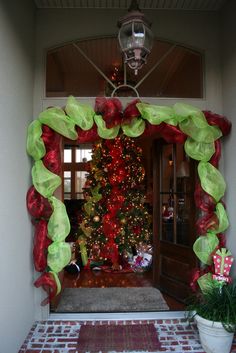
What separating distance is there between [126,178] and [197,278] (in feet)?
10.1

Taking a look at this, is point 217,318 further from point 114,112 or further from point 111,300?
point 114,112

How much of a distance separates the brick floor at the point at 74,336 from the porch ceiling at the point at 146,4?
348cm

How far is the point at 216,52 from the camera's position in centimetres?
365

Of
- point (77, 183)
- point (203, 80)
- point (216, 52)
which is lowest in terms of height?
point (77, 183)

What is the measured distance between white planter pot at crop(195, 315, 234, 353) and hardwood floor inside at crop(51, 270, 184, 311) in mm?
2176

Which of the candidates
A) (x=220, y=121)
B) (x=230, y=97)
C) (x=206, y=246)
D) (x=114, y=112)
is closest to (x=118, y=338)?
(x=206, y=246)

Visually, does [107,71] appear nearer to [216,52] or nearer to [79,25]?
[79,25]

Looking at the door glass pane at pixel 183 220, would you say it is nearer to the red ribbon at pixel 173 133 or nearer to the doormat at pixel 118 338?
the red ribbon at pixel 173 133

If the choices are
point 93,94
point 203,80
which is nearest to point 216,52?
point 203,80

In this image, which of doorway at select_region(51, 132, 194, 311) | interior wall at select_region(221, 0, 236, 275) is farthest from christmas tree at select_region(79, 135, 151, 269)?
interior wall at select_region(221, 0, 236, 275)

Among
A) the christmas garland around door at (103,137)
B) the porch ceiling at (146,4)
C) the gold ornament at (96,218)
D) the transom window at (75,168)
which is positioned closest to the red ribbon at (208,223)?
the christmas garland around door at (103,137)

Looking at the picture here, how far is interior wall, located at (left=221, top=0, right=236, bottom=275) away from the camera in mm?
3299

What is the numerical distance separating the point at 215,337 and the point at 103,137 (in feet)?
6.84

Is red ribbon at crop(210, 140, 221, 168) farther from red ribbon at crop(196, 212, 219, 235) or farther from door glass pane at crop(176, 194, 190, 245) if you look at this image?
door glass pane at crop(176, 194, 190, 245)
